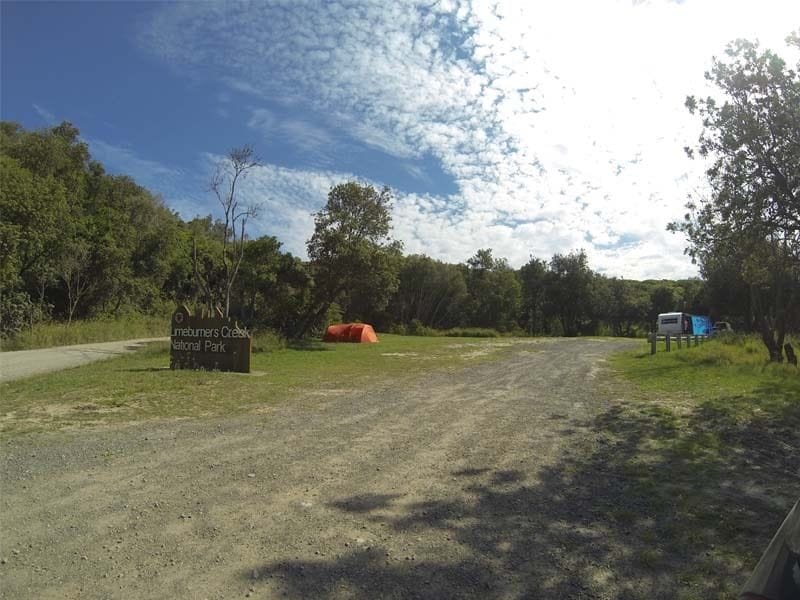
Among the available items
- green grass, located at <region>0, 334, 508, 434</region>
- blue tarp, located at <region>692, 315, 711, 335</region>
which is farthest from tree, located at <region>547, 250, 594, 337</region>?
green grass, located at <region>0, 334, 508, 434</region>

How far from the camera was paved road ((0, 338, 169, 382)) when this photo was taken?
503 inches

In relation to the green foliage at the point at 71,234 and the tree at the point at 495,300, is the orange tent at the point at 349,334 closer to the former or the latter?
the green foliage at the point at 71,234

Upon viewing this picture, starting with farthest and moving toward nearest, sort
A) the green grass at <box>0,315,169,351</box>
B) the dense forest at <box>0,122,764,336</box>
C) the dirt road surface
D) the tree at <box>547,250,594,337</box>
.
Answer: the tree at <box>547,250,594,337</box>, the dense forest at <box>0,122,764,336</box>, the green grass at <box>0,315,169,351</box>, the dirt road surface

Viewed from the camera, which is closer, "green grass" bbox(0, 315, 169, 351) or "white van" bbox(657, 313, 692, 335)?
"green grass" bbox(0, 315, 169, 351)

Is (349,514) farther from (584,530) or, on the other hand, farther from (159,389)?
(159,389)

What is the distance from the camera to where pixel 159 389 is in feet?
34.1

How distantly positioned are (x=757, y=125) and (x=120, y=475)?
11.3 meters

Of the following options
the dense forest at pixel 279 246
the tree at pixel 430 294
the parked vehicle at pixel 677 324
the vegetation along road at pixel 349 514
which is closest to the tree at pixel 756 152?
the dense forest at pixel 279 246

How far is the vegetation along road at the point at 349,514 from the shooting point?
322cm

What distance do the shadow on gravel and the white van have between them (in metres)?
35.9

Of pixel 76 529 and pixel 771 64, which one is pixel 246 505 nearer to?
pixel 76 529

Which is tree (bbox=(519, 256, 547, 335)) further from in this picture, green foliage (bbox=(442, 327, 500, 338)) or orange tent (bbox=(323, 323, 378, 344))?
orange tent (bbox=(323, 323, 378, 344))

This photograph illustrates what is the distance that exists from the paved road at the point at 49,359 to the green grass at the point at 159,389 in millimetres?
686

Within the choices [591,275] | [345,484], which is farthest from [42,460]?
[591,275]
